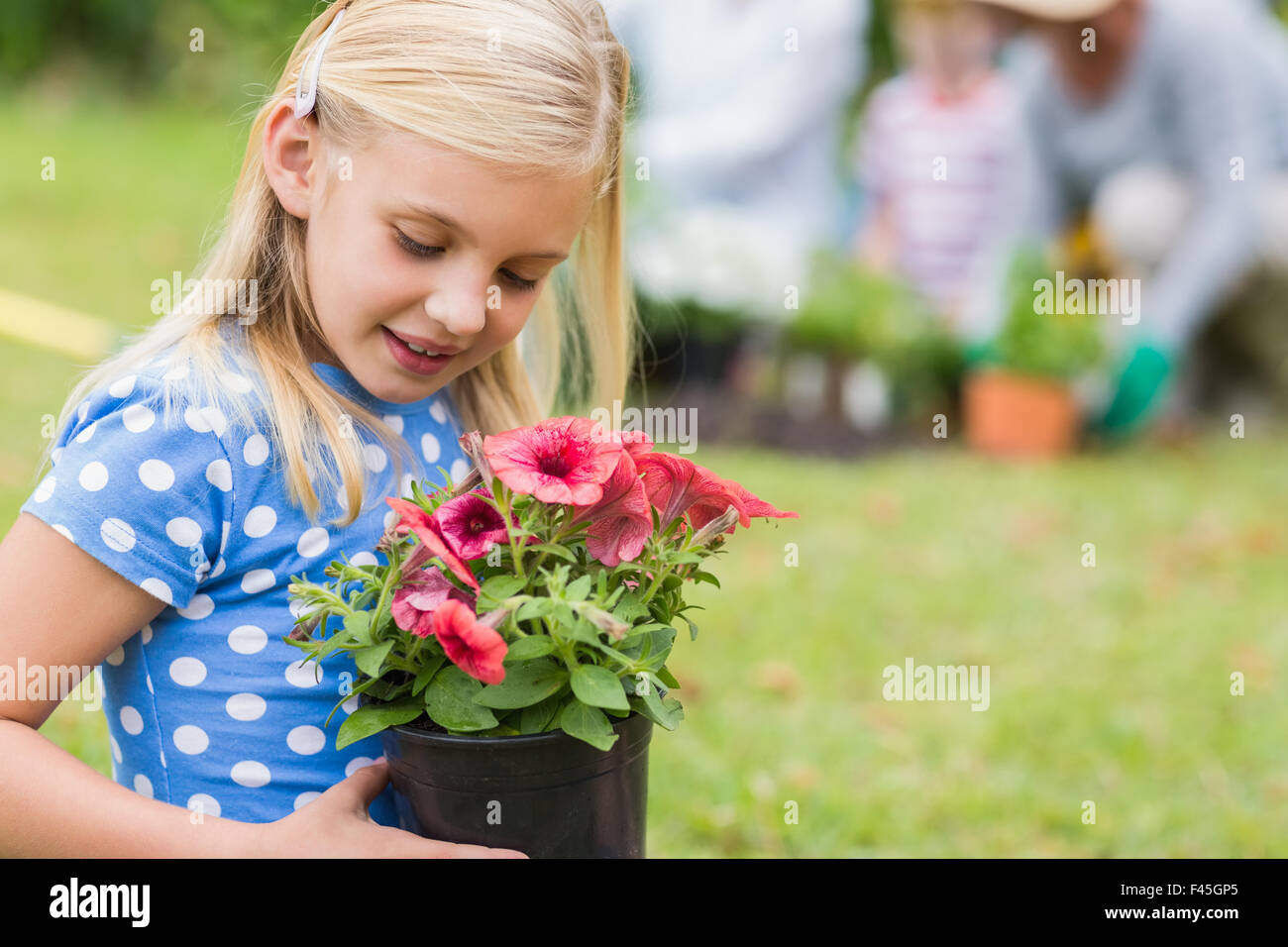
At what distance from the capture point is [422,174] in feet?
4.60

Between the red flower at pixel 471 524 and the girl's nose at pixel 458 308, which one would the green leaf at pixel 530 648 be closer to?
the red flower at pixel 471 524

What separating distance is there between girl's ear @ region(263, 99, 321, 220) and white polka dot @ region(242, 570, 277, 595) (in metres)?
0.44

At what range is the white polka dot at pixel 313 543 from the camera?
4.84ft

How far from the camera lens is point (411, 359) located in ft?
4.99

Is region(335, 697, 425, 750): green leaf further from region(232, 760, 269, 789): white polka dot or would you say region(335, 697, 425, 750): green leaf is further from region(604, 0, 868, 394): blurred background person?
region(604, 0, 868, 394): blurred background person

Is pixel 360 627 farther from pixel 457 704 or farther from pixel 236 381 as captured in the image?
pixel 236 381

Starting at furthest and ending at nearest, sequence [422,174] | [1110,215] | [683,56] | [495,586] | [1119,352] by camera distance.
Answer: [683,56] → [1110,215] → [1119,352] → [422,174] → [495,586]

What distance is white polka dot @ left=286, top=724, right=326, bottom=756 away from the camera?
1.50 meters

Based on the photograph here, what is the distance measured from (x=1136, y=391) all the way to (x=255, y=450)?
168 inches

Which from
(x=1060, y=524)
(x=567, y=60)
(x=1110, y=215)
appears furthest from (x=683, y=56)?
(x=567, y=60)

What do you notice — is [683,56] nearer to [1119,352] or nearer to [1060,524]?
[1119,352]

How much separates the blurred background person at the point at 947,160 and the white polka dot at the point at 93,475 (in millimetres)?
4966

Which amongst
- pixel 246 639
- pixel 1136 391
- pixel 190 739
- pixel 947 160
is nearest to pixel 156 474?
pixel 246 639

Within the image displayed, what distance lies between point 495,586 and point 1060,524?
11.0ft
